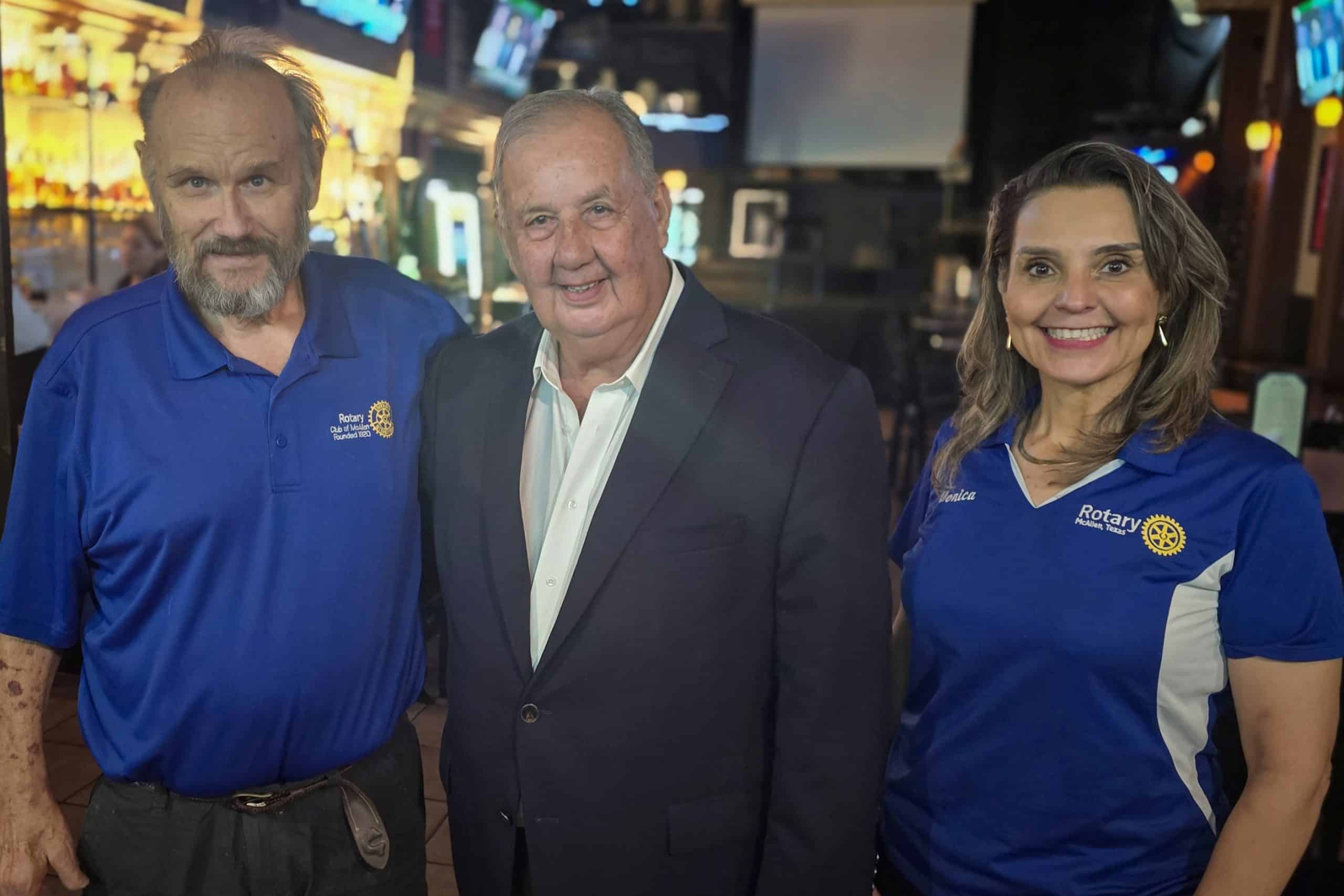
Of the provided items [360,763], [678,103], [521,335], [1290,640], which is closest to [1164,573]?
[1290,640]

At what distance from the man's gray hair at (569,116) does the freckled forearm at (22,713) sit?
968mm

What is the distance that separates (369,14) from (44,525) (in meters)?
5.96

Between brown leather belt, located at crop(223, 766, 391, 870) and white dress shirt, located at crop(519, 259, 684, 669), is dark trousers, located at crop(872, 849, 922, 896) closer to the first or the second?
white dress shirt, located at crop(519, 259, 684, 669)

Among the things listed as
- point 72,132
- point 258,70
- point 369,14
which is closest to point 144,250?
point 72,132

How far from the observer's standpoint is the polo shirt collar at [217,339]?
1.58 m

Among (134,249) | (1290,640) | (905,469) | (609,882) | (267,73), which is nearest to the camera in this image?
(1290,640)

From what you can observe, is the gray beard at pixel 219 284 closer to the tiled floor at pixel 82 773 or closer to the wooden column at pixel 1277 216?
the tiled floor at pixel 82 773

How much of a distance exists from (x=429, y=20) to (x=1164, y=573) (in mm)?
8574

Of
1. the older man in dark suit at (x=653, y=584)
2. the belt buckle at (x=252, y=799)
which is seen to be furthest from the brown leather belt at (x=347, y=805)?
the older man in dark suit at (x=653, y=584)

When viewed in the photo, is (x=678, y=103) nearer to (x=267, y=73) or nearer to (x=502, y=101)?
(x=502, y=101)

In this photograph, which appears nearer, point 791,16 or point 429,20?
point 429,20

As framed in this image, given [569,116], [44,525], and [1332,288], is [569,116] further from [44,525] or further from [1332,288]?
[1332,288]

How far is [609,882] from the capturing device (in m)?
1.48

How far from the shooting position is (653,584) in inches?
55.8
